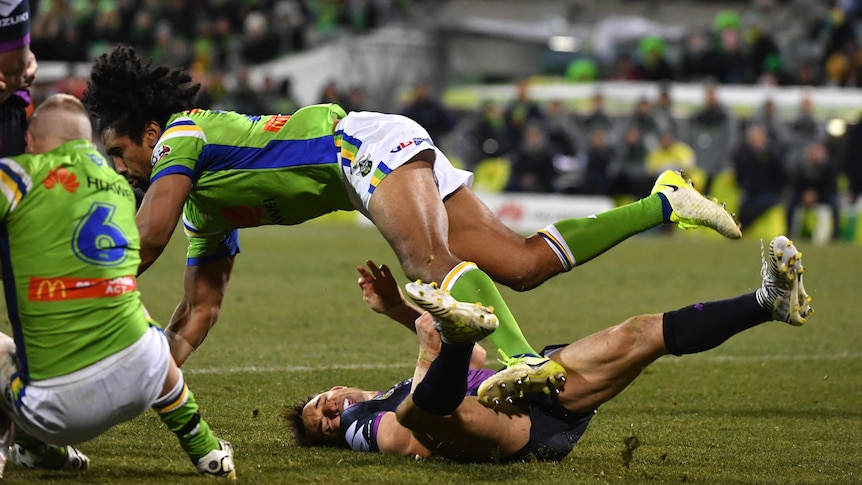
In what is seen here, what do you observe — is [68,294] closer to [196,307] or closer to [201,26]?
[196,307]

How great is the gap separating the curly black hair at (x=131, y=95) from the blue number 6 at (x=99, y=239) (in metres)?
Answer: 1.32

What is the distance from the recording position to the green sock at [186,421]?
15.3 feet

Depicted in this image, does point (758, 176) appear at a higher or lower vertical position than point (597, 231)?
lower

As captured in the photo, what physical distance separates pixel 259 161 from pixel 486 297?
4.17 feet

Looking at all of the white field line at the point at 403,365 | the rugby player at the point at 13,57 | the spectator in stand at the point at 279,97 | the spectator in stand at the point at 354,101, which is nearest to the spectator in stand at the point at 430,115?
the spectator in stand at the point at 354,101

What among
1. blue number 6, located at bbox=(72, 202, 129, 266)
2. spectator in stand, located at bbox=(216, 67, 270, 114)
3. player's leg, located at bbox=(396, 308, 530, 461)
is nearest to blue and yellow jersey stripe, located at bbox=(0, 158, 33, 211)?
blue number 6, located at bbox=(72, 202, 129, 266)

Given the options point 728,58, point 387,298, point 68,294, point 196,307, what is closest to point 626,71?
point 728,58

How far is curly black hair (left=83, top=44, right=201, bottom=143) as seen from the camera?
19.0 ft

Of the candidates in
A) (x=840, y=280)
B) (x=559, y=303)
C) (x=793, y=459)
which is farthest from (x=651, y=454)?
(x=840, y=280)

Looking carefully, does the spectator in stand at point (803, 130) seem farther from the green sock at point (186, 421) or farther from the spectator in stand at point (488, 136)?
the green sock at point (186, 421)

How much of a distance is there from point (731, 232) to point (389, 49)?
2224 cm

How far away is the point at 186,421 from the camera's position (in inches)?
185

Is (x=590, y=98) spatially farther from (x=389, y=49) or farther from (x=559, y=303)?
(x=559, y=303)

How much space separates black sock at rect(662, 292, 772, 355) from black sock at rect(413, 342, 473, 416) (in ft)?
3.14
